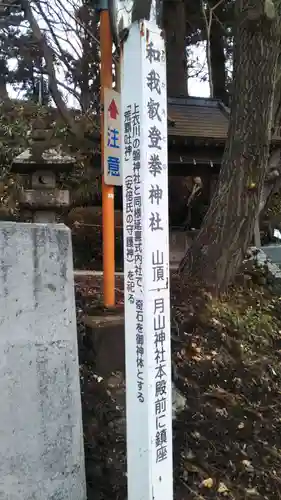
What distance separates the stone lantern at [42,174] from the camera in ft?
17.2

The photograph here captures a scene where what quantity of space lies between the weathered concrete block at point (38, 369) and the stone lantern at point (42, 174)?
9.02ft

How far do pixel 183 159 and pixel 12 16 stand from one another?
7.64 metres

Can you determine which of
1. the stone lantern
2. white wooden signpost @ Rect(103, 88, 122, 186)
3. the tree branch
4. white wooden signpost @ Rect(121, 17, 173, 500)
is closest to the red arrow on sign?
white wooden signpost @ Rect(103, 88, 122, 186)

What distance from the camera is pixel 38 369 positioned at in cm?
254

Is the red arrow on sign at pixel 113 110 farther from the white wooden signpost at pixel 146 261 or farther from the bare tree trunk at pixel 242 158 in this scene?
the white wooden signpost at pixel 146 261

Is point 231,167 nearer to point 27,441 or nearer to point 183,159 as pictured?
point 27,441

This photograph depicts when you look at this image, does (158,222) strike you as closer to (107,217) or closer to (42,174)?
(107,217)

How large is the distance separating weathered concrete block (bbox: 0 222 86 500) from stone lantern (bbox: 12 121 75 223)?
275 centimetres

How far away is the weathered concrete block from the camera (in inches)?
97.0

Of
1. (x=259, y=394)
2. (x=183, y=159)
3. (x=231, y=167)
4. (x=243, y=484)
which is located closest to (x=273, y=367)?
(x=259, y=394)

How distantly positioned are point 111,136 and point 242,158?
1543 mm

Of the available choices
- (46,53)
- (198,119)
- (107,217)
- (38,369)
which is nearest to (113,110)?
(107,217)

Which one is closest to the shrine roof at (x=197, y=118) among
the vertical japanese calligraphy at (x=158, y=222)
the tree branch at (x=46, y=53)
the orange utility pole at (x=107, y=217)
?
the tree branch at (x=46, y=53)

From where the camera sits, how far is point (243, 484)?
3.06 m
